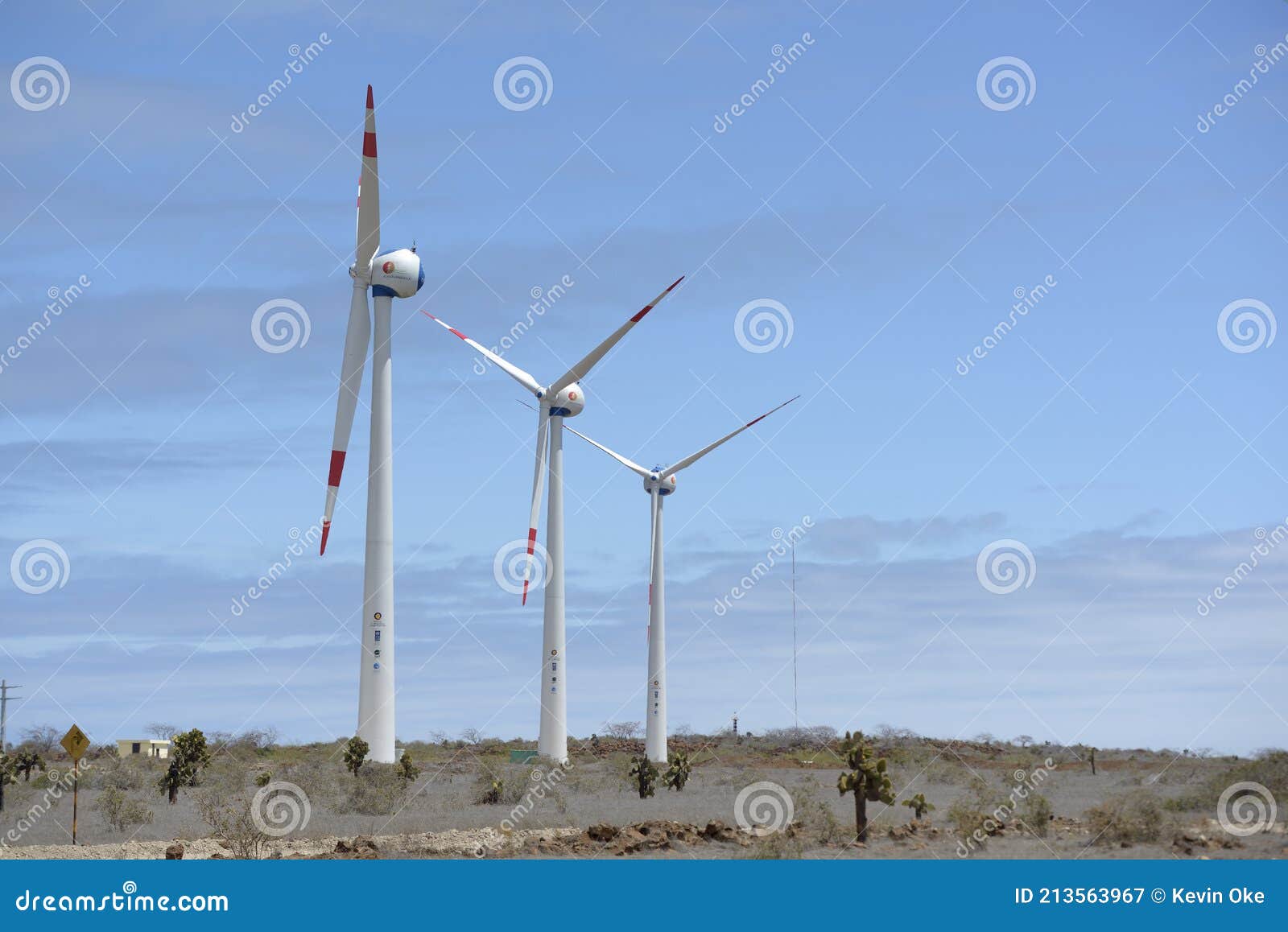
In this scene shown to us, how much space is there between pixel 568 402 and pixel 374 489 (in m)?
16.3

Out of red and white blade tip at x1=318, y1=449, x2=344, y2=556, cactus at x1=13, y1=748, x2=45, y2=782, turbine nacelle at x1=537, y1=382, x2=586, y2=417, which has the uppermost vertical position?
turbine nacelle at x1=537, y1=382, x2=586, y2=417

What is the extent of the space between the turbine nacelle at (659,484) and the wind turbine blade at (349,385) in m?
23.5

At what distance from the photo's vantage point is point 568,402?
77.0 meters

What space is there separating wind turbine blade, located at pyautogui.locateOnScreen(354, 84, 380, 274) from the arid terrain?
21.6 m

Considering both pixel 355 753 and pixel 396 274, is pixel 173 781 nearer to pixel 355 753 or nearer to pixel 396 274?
pixel 355 753

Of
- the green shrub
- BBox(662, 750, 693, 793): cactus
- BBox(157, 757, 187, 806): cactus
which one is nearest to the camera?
the green shrub

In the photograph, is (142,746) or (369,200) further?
(142,746)

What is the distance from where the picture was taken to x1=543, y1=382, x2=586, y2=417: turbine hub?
76.4 metres

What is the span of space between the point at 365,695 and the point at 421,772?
17.0m

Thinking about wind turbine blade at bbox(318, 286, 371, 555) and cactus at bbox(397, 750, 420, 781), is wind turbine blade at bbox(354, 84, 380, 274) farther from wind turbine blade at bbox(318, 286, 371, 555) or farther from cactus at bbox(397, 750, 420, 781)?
cactus at bbox(397, 750, 420, 781)

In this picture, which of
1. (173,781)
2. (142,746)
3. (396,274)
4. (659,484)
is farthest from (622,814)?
(142,746)

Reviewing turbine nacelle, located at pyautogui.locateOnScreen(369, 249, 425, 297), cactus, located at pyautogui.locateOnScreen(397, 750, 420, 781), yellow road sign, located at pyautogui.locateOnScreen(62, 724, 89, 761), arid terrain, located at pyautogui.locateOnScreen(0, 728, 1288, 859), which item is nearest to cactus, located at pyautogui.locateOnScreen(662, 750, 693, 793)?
arid terrain, located at pyautogui.locateOnScreen(0, 728, 1288, 859)

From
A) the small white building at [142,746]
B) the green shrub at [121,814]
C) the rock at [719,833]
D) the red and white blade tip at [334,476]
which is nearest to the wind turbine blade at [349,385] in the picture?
the red and white blade tip at [334,476]

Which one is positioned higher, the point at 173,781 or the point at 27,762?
the point at 27,762
